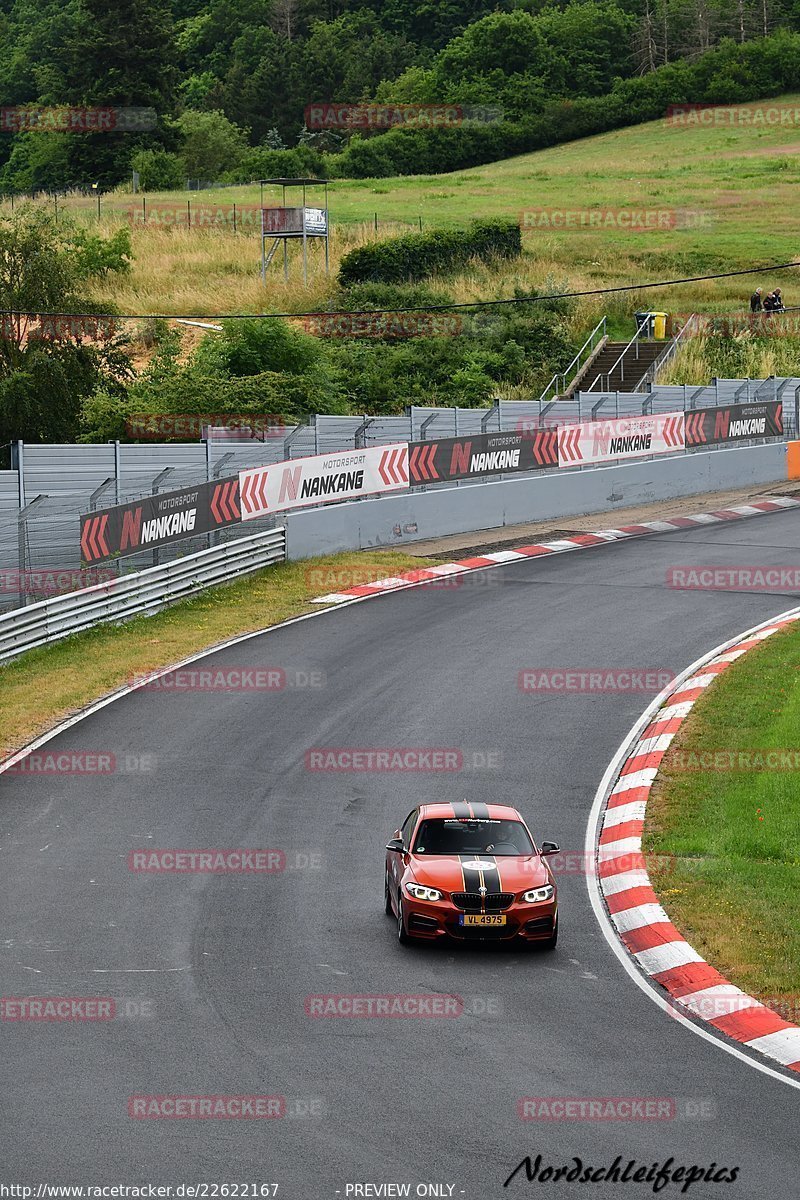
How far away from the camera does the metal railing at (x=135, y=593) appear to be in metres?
24.6

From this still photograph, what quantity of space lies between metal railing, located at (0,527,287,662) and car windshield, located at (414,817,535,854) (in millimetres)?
11930

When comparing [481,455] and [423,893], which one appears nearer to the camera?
[423,893]

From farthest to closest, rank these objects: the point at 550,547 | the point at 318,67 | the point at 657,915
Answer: the point at 318,67 → the point at 550,547 → the point at 657,915

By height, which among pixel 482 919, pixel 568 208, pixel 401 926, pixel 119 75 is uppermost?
pixel 119 75

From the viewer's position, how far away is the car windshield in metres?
13.9

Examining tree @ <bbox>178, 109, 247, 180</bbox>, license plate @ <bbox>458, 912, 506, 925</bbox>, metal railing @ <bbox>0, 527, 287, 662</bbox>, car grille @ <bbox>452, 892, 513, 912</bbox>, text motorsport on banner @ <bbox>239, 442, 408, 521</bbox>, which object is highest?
tree @ <bbox>178, 109, 247, 180</bbox>

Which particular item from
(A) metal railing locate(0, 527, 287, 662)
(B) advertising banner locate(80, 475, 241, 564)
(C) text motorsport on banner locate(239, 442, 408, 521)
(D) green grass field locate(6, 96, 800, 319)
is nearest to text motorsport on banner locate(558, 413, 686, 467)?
(C) text motorsport on banner locate(239, 442, 408, 521)

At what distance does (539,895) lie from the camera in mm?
13148

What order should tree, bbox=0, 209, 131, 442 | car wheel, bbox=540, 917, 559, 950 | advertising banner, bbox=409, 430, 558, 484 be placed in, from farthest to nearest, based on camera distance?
1. tree, bbox=0, 209, 131, 442
2. advertising banner, bbox=409, 430, 558, 484
3. car wheel, bbox=540, 917, 559, 950

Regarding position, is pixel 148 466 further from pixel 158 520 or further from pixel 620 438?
pixel 620 438

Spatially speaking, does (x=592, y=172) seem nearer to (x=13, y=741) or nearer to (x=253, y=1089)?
(x=13, y=741)

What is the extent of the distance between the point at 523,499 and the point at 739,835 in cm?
2091

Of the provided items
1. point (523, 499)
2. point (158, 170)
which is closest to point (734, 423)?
point (523, 499)

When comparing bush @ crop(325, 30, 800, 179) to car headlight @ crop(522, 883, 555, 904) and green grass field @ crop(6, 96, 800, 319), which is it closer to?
green grass field @ crop(6, 96, 800, 319)
